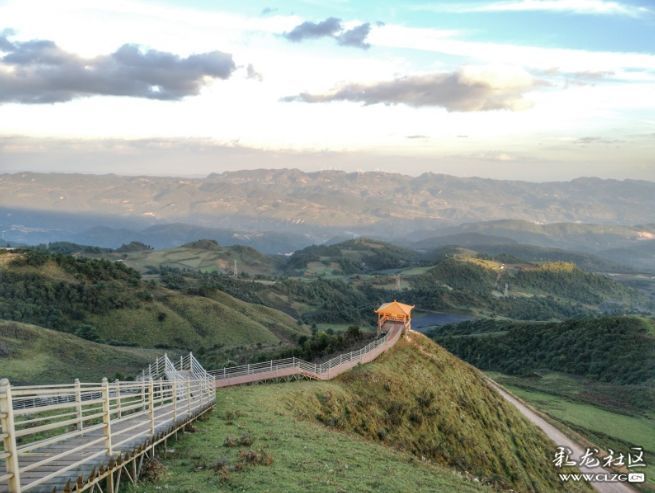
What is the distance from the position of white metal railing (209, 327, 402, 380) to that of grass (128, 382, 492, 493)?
6983mm

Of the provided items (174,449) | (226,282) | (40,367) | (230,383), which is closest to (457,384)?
(230,383)

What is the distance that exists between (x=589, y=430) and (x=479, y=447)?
24115 millimetres

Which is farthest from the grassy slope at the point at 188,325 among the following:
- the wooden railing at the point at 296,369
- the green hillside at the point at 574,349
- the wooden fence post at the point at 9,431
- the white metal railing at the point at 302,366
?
the wooden fence post at the point at 9,431

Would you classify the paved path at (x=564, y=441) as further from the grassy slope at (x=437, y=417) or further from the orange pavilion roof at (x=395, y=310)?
the orange pavilion roof at (x=395, y=310)

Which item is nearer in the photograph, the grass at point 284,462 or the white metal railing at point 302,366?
the grass at point 284,462

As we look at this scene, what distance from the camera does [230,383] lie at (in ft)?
103

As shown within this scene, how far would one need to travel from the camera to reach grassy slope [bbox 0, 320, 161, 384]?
40.9m

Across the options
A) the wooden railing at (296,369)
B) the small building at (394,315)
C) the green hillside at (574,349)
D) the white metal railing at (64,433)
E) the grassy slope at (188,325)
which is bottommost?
the green hillside at (574,349)

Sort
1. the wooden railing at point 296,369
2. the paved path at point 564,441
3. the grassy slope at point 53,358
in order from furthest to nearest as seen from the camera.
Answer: the grassy slope at point 53,358
the paved path at point 564,441
the wooden railing at point 296,369

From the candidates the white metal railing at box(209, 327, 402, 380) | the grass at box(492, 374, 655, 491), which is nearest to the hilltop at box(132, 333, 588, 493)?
the white metal railing at box(209, 327, 402, 380)

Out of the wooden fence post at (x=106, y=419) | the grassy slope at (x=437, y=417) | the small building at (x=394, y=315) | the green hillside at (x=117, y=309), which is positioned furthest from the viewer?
the green hillside at (x=117, y=309)

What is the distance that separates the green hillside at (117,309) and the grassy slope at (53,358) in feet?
70.3

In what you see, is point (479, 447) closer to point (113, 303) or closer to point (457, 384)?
point (457, 384)

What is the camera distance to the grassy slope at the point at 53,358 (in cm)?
4088
